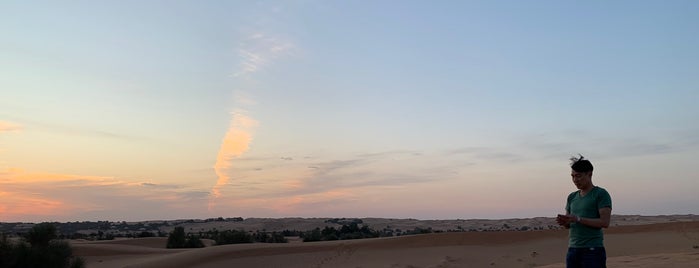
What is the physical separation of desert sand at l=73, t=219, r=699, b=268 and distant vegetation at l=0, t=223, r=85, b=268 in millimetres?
4725

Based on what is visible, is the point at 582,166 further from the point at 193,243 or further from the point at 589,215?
the point at 193,243

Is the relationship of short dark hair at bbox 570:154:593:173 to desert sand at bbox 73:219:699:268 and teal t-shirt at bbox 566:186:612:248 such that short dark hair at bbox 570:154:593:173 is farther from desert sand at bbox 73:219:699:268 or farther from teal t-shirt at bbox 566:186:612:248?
desert sand at bbox 73:219:699:268

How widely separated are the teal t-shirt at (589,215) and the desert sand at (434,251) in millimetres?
16395

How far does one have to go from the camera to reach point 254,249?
26812 mm

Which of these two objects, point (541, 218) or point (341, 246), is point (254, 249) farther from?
point (541, 218)

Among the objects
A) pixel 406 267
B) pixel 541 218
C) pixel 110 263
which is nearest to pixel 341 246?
pixel 406 267

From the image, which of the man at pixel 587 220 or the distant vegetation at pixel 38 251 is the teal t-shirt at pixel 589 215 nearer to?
the man at pixel 587 220

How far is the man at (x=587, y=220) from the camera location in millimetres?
5512

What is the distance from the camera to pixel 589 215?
5621 mm

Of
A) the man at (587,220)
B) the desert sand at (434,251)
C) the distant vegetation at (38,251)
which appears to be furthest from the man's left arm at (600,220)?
the distant vegetation at (38,251)

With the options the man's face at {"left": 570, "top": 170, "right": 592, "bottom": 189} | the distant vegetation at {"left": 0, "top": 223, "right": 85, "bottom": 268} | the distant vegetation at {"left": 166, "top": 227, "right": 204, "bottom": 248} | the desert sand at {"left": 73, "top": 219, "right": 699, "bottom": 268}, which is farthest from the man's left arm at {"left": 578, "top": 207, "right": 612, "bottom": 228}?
the distant vegetation at {"left": 166, "top": 227, "right": 204, "bottom": 248}

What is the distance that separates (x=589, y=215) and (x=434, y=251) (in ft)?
65.3

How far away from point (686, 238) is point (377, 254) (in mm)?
12587

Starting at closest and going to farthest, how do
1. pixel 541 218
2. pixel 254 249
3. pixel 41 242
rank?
1. pixel 41 242
2. pixel 254 249
3. pixel 541 218
